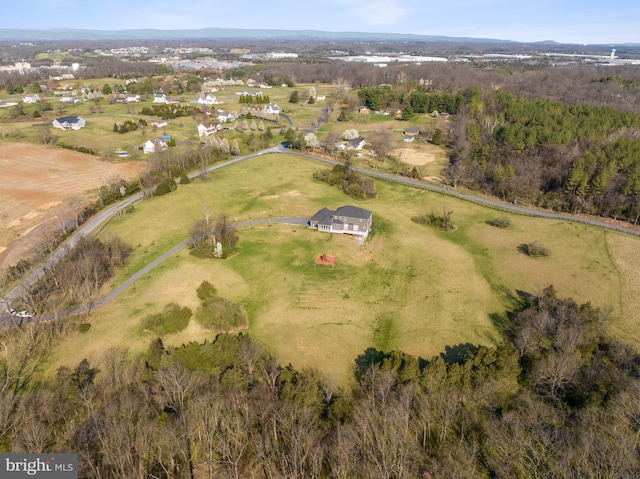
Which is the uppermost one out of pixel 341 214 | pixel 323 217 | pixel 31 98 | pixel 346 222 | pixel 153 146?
pixel 31 98

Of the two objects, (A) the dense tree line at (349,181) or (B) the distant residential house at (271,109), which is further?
(B) the distant residential house at (271,109)

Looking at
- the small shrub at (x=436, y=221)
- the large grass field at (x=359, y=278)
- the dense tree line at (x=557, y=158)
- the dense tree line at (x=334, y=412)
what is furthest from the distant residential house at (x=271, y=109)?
the dense tree line at (x=334, y=412)

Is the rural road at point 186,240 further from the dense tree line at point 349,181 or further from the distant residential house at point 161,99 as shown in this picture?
the distant residential house at point 161,99

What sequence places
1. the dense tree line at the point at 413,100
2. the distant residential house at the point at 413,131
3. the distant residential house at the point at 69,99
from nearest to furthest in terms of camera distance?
the distant residential house at the point at 413,131, the dense tree line at the point at 413,100, the distant residential house at the point at 69,99

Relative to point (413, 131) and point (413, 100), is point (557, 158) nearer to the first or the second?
point (413, 131)

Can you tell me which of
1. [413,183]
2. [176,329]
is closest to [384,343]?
[176,329]

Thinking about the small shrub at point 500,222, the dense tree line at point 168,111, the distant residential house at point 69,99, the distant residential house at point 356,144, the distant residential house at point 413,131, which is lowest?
the small shrub at point 500,222

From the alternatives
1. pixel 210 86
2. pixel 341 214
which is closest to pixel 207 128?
pixel 341 214
